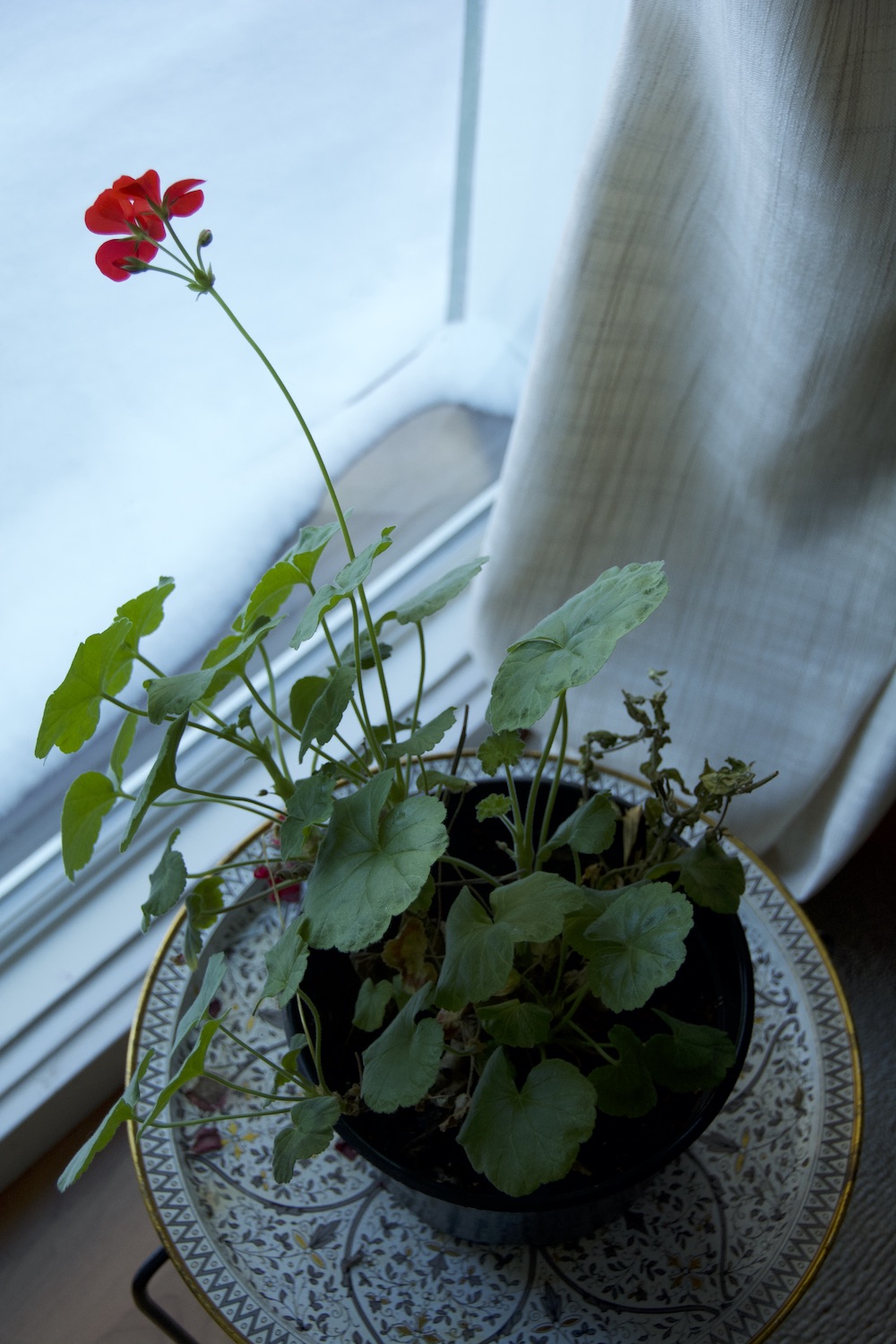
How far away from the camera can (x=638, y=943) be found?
0.46 meters

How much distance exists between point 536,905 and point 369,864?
7 cm

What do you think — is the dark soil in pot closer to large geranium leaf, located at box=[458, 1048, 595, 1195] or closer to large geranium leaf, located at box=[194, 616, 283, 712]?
large geranium leaf, located at box=[458, 1048, 595, 1195]

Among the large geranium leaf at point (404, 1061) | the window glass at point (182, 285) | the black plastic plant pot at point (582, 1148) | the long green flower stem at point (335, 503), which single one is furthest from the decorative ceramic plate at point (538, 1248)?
the window glass at point (182, 285)

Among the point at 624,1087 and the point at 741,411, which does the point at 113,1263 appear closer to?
the point at 624,1087

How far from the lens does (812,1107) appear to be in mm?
588

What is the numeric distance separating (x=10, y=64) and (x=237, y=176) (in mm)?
189

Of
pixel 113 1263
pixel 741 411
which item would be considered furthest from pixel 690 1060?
pixel 113 1263

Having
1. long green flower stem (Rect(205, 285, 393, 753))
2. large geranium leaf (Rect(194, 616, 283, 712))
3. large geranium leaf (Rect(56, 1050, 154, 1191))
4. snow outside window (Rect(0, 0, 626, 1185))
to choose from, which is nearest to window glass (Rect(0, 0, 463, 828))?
snow outside window (Rect(0, 0, 626, 1185))

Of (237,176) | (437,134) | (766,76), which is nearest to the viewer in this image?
(766,76)

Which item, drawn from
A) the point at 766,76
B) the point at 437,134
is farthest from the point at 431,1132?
the point at 437,134

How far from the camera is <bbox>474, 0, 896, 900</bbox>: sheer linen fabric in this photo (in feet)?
1.87

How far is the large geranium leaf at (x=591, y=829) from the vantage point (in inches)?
19.8

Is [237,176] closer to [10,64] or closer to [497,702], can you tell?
[10,64]

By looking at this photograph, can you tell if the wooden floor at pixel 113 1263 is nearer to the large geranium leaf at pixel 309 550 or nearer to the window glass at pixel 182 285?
the window glass at pixel 182 285
